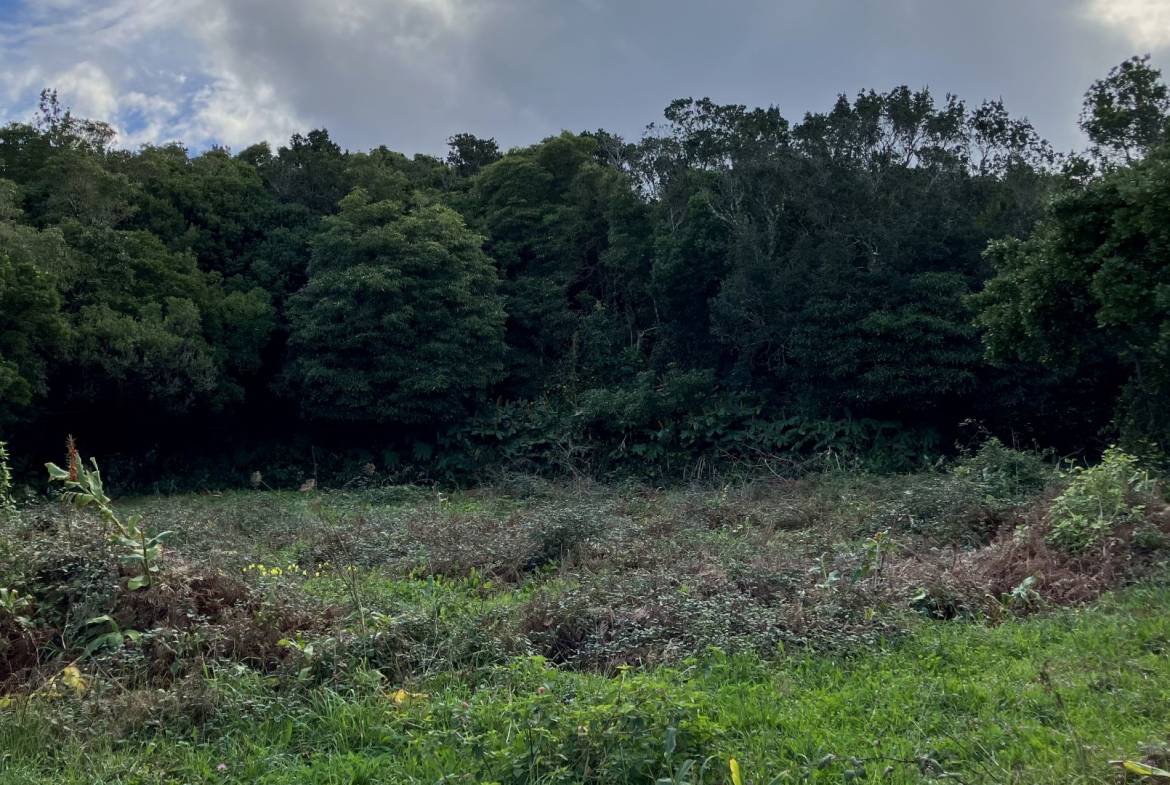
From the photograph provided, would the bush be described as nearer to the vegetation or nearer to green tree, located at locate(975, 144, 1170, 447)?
the vegetation

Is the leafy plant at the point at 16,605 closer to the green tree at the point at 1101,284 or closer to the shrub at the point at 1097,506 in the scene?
the shrub at the point at 1097,506

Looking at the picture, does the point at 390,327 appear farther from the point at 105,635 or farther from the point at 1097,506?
the point at 1097,506

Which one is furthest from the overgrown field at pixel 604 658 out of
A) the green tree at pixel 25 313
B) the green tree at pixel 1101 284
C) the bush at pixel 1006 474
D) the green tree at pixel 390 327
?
the green tree at pixel 390 327

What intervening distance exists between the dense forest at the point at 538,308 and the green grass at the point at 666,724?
12285 mm

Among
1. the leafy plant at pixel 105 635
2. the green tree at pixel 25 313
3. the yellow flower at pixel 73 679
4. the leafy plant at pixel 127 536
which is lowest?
the yellow flower at pixel 73 679

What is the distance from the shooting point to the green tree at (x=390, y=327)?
20.1 meters

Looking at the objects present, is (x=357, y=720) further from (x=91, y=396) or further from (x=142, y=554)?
(x=91, y=396)

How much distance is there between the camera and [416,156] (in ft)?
91.1

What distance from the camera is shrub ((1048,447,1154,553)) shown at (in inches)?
286

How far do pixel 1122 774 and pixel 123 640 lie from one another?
5092 millimetres

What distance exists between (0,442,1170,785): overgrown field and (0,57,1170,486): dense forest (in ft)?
32.2

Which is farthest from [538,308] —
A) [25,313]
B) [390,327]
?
[25,313]

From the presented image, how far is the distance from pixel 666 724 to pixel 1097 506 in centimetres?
Answer: 552

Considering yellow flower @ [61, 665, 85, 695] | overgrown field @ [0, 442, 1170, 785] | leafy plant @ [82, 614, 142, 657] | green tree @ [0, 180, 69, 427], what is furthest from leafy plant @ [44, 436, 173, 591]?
green tree @ [0, 180, 69, 427]
